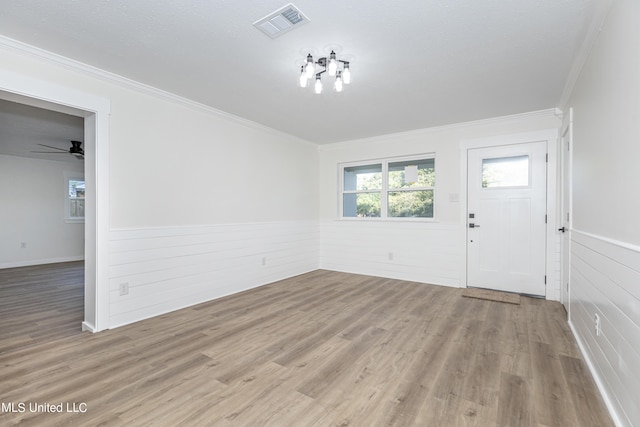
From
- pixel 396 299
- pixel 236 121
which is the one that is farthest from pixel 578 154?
pixel 236 121

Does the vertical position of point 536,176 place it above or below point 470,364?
above

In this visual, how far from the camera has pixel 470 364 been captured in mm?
2234

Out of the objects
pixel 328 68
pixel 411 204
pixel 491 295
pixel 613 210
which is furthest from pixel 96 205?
pixel 491 295

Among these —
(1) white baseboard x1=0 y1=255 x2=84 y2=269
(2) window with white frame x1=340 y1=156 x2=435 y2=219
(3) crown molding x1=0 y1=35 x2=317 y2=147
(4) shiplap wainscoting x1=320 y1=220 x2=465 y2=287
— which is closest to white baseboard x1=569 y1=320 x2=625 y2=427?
(4) shiplap wainscoting x1=320 y1=220 x2=465 y2=287

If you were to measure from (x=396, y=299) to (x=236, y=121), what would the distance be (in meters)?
3.31

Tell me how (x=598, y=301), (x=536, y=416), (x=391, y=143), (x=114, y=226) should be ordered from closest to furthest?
(x=536, y=416)
(x=598, y=301)
(x=114, y=226)
(x=391, y=143)

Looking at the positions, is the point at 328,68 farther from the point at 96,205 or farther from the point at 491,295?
the point at 491,295

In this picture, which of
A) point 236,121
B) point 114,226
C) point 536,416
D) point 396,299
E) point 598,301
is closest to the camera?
point 536,416

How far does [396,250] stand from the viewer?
5.04m

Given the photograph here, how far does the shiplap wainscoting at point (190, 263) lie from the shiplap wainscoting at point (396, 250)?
0.90 meters

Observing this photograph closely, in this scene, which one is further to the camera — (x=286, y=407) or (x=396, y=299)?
(x=396, y=299)

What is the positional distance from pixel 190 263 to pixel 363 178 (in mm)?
3379

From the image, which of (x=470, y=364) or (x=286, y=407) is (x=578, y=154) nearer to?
(x=470, y=364)

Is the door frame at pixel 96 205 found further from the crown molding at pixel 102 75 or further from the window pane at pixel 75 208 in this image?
the window pane at pixel 75 208
